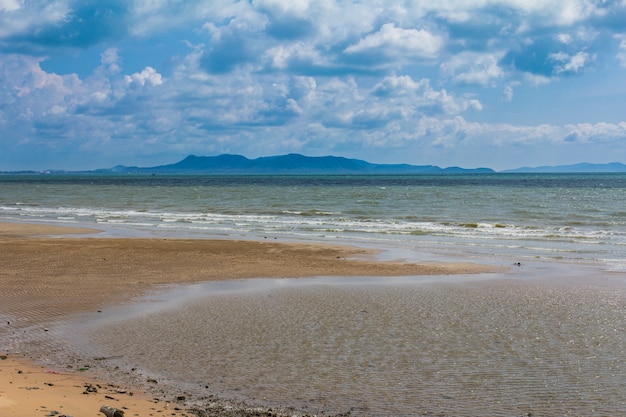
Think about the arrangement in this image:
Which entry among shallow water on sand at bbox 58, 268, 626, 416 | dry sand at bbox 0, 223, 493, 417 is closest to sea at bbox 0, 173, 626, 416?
shallow water on sand at bbox 58, 268, 626, 416

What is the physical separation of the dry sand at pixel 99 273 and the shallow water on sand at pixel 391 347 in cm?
94

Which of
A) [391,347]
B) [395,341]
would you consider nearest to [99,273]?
[395,341]

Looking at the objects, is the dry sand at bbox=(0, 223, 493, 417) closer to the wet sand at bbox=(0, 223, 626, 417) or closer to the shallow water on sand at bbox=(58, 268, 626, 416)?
the wet sand at bbox=(0, 223, 626, 417)

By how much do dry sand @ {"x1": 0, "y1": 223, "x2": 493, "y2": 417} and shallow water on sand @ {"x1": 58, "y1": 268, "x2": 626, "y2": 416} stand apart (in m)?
0.94

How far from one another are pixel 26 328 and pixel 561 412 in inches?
313

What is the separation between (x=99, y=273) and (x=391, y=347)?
969 cm

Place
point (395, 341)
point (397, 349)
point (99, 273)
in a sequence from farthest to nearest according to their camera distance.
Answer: point (99, 273)
point (395, 341)
point (397, 349)

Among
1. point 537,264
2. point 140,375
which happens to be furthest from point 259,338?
point 537,264

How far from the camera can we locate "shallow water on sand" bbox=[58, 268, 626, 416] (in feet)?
22.8

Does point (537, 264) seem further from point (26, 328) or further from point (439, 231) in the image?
point (26, 328)

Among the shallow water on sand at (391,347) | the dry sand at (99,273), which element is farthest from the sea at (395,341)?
the dry sand at (99,273)

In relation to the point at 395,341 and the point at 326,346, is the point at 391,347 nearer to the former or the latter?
the point at 395,341

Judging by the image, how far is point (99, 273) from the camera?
15.9m

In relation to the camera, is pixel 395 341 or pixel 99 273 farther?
pixel 99 273
